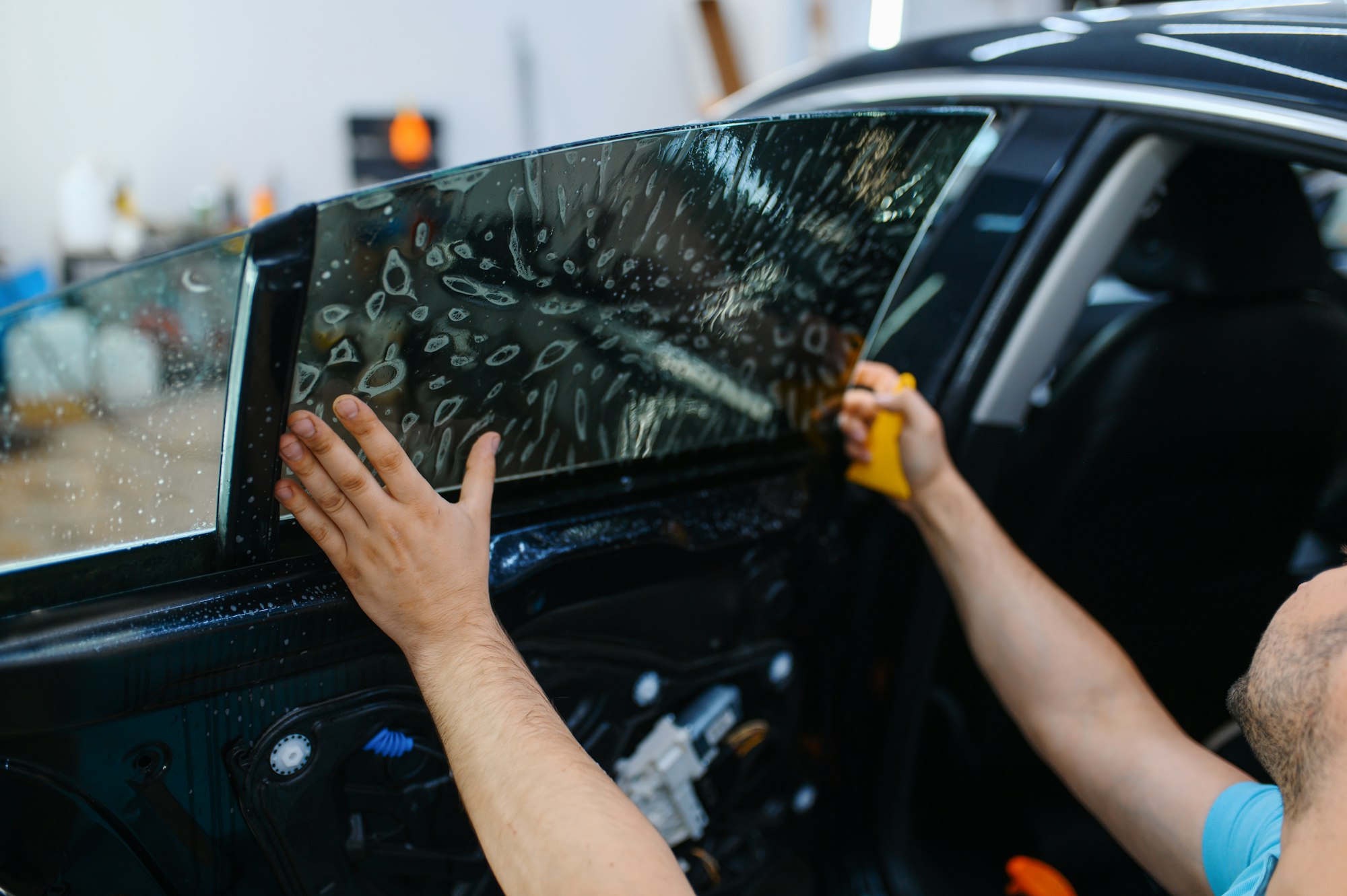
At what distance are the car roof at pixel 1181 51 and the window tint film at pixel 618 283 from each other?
267mm

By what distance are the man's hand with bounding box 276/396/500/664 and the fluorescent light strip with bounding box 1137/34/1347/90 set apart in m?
0.98

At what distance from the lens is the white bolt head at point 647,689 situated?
3.43ft

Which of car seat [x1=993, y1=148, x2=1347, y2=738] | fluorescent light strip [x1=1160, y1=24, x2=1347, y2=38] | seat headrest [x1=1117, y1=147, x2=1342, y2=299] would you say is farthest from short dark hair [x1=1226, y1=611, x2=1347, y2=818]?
seat headrest [x1=1117, y1=147, x2=1342, y2=299]

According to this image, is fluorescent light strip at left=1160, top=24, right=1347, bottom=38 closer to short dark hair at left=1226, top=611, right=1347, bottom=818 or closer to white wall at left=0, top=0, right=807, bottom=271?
short dark hair at left=1226, top=611, right=1347, bottom=818

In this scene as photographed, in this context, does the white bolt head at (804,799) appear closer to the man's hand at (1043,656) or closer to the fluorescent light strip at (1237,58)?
the man's hand at (1043,656)

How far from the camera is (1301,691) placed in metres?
0.71

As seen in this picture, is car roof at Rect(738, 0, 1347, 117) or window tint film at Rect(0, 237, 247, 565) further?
car roof at Rect(738, 0, 1347, 117)

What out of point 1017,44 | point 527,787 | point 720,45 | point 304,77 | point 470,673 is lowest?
point 527,787

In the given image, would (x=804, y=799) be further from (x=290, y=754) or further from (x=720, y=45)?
(x=720, y=45)

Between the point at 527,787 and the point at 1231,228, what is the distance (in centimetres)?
132

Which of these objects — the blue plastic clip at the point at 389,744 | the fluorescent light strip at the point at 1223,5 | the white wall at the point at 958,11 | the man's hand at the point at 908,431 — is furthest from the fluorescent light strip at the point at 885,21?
the blue plastic clip at the point at 389,744

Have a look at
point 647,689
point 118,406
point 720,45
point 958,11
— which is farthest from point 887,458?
point 958,11

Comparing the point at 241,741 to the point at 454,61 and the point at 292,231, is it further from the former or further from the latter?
the point at 454,61

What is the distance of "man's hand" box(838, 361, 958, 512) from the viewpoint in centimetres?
117
